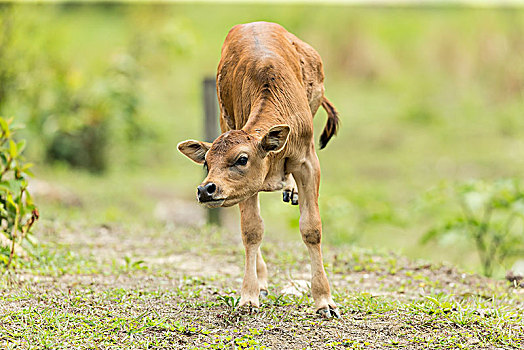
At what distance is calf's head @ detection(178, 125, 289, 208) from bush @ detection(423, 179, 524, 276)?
4463 mm

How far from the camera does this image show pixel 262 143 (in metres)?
5.12

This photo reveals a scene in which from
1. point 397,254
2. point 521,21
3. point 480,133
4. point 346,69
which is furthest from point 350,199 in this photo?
point 521,21

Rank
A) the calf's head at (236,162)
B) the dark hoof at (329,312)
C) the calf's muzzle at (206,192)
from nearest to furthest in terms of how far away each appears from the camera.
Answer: the calf's muzzle at (206,192), the calf's head at (236,162), the dark hoof at (329,312)

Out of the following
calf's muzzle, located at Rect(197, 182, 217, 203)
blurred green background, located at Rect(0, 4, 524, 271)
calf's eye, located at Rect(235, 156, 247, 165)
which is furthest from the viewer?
blurred green background, located at Rect(0, 4, 524, 271)

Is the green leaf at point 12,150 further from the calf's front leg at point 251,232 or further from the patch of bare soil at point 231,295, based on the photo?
the calf's front leg at point 251,232

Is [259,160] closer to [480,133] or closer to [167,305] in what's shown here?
[167,305]

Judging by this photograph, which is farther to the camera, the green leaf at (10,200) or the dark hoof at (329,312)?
the green leaf at (10,200)

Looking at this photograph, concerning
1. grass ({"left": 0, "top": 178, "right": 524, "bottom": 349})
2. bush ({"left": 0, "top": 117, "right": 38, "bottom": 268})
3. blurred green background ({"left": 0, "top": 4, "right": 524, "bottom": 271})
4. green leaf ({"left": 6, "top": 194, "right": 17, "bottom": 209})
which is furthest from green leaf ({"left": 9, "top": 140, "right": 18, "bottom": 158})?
blurred green background ({"left": 0, "top": 4, "right": 524, "bottom": 271})

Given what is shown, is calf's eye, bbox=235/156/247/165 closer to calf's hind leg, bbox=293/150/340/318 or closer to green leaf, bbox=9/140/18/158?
calf's hind leg, bbox=293/150/340/318

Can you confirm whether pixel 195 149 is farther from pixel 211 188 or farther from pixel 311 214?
pixel 311 214

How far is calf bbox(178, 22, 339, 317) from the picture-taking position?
16.6ft

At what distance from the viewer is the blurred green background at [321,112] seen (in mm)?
12375

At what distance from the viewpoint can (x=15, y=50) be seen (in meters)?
13.4

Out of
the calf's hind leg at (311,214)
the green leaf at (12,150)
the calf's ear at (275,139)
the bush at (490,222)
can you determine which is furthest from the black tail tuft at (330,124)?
the green leaf at (12,150)
